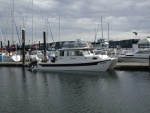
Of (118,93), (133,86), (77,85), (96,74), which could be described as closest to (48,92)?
(77,85)

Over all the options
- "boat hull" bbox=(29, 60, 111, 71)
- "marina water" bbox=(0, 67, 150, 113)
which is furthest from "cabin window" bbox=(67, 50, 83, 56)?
"marina water" bbox=(0, 67, 150, 113)

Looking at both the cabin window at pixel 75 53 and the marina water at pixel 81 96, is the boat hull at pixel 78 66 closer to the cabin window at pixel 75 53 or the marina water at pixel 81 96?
the cabin window at pixel 75 53

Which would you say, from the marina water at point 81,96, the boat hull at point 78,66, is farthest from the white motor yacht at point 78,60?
the marina water at point 81,96

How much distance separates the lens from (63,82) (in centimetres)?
2552

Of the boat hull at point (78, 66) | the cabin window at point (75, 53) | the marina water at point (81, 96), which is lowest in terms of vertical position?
the marina water at point (81, 96)

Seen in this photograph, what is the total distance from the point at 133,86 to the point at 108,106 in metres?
7.11

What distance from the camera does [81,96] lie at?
19.0 metres

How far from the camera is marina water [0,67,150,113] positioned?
15461 millimetres

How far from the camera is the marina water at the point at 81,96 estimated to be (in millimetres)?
15461

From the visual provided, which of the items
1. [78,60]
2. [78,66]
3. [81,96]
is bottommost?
[81,96]

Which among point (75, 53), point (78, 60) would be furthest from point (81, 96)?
point (75, 53)

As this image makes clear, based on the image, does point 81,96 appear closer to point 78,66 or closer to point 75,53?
point 78,66

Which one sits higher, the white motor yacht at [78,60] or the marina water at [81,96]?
the white motor yacht at [78,60]

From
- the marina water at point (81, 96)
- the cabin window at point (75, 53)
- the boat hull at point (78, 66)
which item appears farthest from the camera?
the cabin window at point (75, 53)
